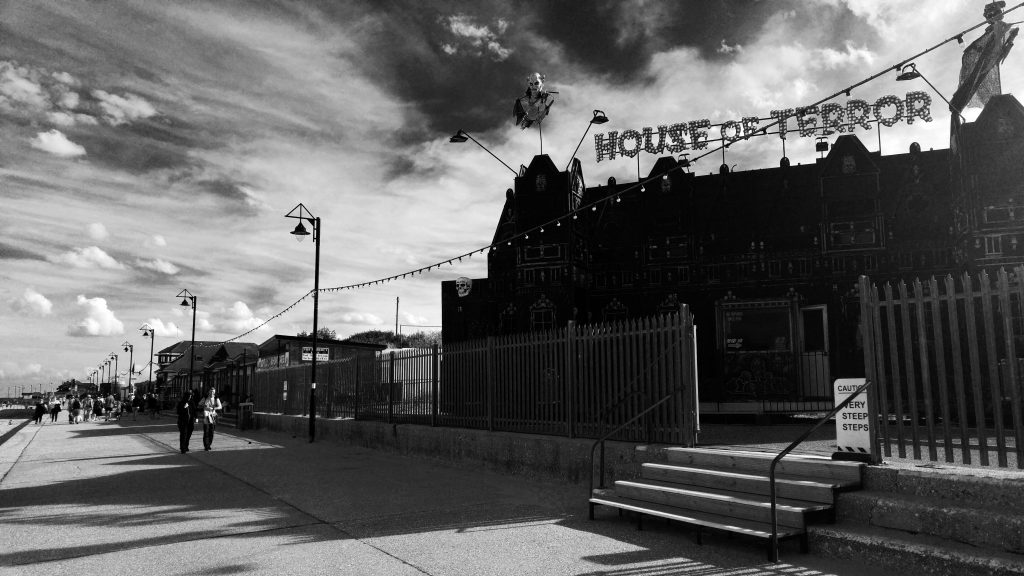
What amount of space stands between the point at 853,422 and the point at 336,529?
5.78 metres

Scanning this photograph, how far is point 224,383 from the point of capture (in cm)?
3888

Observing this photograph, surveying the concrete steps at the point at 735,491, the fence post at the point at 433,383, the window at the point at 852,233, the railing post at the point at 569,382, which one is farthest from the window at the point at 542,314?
the concrete steps at the point at 735,491

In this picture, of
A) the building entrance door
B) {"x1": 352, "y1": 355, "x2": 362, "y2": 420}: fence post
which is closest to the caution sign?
{"x1": 352, "y1": 355, "x2": 362, "y2": 420}: fence post

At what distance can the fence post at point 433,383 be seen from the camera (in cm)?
1524

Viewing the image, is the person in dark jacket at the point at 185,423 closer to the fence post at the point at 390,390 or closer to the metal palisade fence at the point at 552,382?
the metal palisade fence at the point at 552,382

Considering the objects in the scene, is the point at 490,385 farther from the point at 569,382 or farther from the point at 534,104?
the point at 534,104

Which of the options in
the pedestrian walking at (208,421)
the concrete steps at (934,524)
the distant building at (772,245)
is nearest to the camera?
the concrete steps at (934,524)

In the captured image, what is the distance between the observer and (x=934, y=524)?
240 inches

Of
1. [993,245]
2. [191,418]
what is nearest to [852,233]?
[993,245]

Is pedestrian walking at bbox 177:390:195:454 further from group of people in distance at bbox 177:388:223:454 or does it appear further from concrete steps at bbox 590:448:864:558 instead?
concrete steps at bbox 590:448:864:558

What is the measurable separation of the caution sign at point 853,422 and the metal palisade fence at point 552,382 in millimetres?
2199

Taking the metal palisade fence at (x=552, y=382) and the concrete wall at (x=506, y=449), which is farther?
the concrete wall at (x=506, y=449)

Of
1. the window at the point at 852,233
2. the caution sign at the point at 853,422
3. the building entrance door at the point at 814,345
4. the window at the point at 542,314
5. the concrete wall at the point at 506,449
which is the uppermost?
the window at the point at 852,233

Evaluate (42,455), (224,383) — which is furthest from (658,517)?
(224,383)
